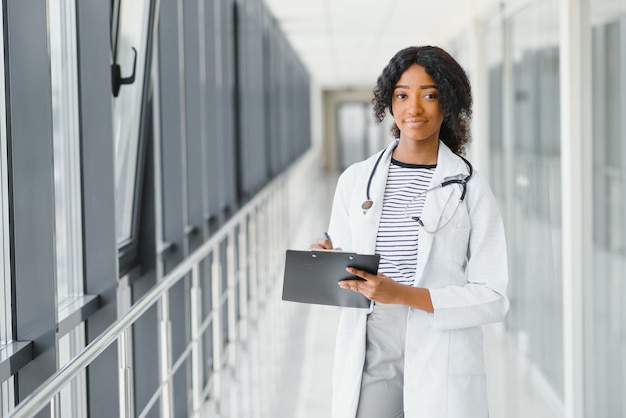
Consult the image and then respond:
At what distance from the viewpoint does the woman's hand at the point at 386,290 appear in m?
1.25

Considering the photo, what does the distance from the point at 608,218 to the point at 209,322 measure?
1.70 metres

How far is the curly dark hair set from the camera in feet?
4.25

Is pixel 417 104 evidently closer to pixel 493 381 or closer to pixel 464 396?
pixel 464 396

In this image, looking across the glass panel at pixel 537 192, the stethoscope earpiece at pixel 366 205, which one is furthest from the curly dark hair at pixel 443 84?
→ the glass panel at pixel 537 192

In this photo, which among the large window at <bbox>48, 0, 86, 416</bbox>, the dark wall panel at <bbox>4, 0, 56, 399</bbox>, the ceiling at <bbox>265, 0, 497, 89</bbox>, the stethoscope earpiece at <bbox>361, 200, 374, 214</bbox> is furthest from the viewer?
the ceiling at <bbox>265, 0, 497, 89</bbox>

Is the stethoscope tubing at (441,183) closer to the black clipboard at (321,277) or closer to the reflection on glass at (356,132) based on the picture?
the black clipboard at (321,277)

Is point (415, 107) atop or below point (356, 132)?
below

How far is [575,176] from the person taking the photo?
2580 mm

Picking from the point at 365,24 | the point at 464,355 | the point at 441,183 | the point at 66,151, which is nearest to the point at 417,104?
the point at 441,183

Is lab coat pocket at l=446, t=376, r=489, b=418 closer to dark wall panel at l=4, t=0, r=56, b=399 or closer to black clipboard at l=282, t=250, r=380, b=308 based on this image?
black clipboard at l=282, t=250, r=380, b=308

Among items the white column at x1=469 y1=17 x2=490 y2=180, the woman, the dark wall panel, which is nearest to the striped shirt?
the woman

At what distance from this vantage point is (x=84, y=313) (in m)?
1.93

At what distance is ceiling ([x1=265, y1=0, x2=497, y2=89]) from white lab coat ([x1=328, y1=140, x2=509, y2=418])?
275cm

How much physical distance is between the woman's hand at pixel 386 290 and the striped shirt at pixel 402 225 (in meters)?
0.06
